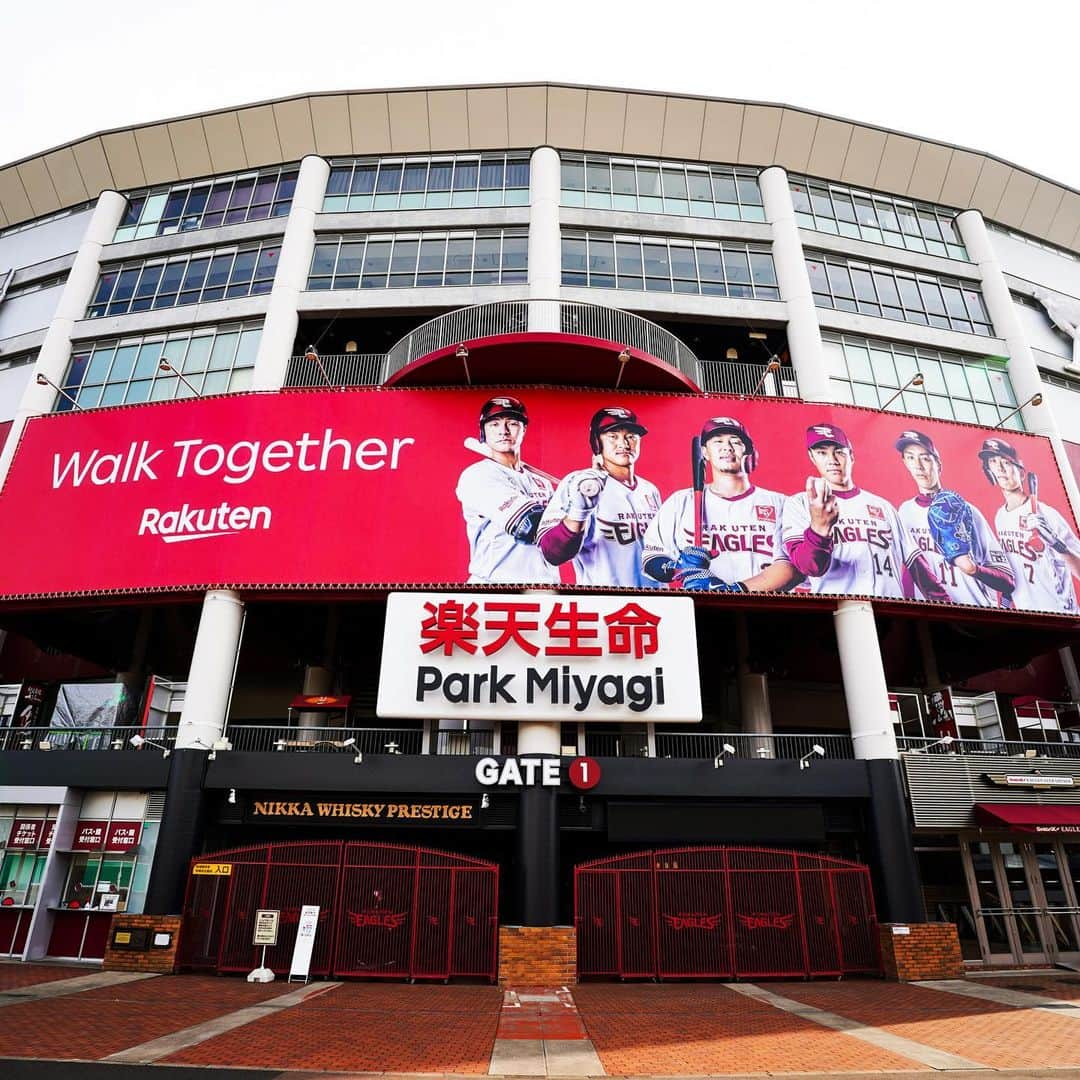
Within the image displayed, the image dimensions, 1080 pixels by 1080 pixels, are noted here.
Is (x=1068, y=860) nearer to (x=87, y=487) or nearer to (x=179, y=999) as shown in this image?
(x=179, y=999)

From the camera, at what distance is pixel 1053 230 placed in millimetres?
34062

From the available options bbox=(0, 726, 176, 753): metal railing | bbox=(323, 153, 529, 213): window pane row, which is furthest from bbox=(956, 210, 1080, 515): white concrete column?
bbox=(0, 726, 176, 753): metal railing

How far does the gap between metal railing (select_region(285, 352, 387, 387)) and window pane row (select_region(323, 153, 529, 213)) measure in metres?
6.65

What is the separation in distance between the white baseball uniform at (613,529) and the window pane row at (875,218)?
53.0 feet

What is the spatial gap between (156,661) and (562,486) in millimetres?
17603

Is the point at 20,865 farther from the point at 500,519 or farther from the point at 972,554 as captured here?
the point at 972,554

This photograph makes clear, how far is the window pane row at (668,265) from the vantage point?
90.8 ft

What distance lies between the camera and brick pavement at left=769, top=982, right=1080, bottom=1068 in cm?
1050

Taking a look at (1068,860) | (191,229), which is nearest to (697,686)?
(1068,860)

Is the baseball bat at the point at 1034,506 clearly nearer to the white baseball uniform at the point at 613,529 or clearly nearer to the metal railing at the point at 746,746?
the metal railing at the point at 746,746

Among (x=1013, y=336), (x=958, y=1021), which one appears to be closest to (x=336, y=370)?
(x=958, y=1021)

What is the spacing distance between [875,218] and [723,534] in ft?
62.5

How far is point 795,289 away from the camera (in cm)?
2734

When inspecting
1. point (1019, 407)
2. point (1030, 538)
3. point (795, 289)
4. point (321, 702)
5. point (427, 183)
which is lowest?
point (321, 702)
